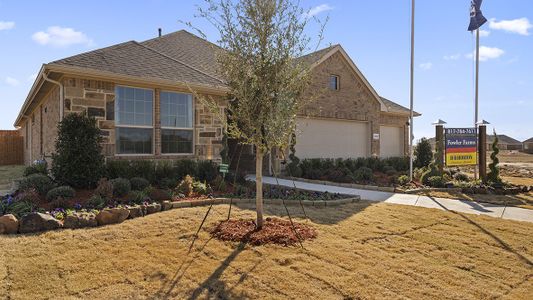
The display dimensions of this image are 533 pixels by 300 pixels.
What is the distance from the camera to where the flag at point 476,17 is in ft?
43.9

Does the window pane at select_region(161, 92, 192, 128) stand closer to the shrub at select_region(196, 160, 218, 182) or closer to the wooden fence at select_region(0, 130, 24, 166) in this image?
the shrub at select_region(196, 160, 218, 182)

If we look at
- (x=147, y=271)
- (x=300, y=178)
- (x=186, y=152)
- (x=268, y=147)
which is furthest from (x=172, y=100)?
(x=147, y=271)

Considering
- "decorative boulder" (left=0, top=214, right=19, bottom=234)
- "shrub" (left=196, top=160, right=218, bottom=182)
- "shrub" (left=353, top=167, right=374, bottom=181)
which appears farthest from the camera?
"shrub" (left=353, top=167, right=374, bottom=181)

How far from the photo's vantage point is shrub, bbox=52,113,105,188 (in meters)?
Result: 8.34

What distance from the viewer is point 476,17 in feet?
44.2

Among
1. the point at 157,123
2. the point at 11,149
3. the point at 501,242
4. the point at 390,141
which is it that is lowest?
the point at 501,242

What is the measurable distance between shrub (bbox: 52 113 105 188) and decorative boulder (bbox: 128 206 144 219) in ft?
8.55

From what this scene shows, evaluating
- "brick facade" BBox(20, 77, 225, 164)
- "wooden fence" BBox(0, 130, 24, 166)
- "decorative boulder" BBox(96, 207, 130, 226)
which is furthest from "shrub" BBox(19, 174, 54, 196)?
"wooden fence" BBox(0, 130, 24, 166)

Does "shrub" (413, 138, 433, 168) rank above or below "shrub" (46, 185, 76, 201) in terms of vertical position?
above

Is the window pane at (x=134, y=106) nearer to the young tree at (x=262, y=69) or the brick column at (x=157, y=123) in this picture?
the brick column at (x=157, y=123)

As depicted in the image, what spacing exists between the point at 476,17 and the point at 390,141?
336 inches

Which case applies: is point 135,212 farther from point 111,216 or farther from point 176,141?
point 176,141

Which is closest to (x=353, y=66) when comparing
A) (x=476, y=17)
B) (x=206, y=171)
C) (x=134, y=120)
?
(x=476, y=17)

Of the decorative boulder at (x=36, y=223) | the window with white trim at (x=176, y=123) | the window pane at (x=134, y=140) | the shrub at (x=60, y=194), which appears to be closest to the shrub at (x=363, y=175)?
the window with white trim at (x=176, y=123)
